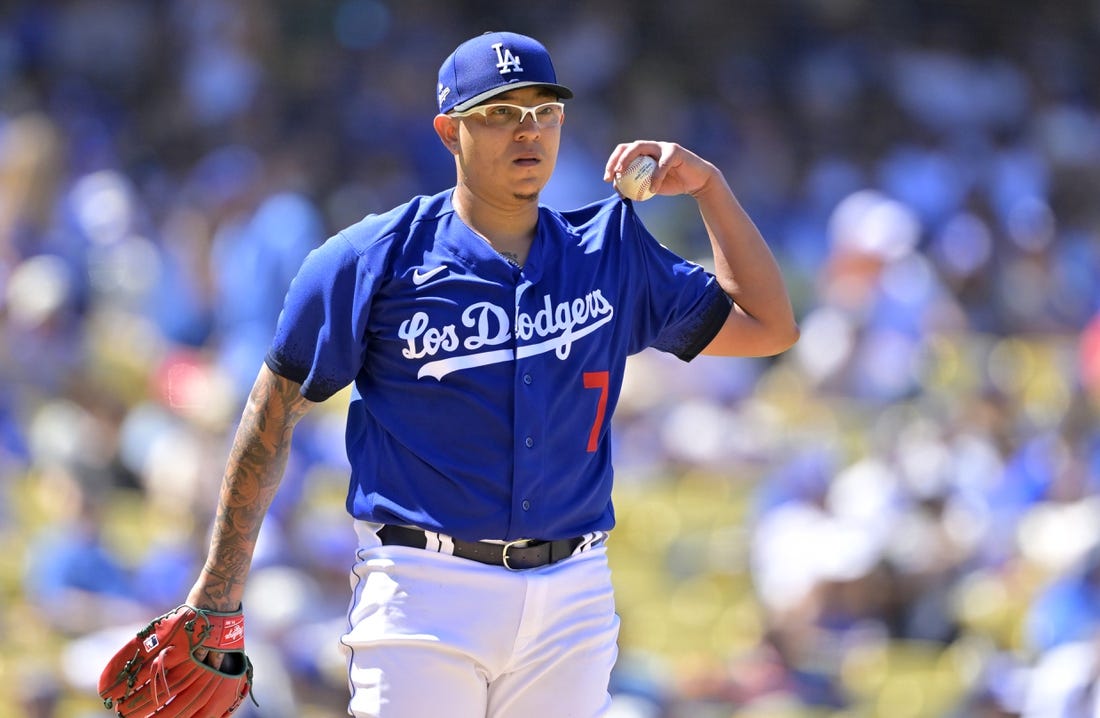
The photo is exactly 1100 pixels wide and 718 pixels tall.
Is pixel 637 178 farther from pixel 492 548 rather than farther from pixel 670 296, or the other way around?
pixel 492 548

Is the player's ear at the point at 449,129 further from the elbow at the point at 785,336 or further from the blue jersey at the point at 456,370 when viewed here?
the elbow at the point at 785,336

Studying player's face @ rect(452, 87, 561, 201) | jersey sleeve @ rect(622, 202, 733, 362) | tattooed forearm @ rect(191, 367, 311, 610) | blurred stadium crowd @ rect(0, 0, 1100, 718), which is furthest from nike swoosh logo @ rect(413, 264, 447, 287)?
blurred stadium crowd @ rect(0, 0, 1100, 718)

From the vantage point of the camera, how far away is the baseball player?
320 centimetres

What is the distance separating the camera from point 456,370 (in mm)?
3230

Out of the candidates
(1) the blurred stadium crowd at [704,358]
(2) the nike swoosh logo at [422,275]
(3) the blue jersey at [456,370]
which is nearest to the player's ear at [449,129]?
(3) the blue jersey at [456,370]

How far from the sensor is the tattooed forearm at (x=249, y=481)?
3.32m

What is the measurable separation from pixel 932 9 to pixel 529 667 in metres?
11.2

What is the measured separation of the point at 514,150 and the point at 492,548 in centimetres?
78

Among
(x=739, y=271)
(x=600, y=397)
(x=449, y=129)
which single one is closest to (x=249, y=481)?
(x=600, y=397)

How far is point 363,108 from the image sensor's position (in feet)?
35.7

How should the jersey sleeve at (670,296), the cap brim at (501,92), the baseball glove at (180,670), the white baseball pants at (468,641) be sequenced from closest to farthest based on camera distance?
1. the white baseball pants at (468,641)
2. the cap brim at (501,92)
3. the baseball glove at (180,670)
4. the jersey sleeve at (670,296)

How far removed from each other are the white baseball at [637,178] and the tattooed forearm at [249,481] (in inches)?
30.6

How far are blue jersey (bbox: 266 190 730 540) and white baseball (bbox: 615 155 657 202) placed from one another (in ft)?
0.66

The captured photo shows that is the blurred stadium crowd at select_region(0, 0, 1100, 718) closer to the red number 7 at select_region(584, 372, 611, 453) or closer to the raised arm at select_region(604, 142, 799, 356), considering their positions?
the raised arm at select_region(604, 142, 799, 356)
